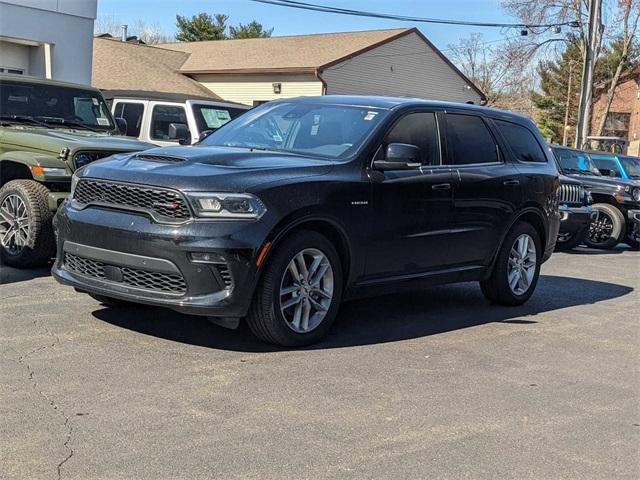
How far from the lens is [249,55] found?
3362 cm

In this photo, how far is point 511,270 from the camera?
302 inches

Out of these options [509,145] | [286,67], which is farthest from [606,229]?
[286,67]

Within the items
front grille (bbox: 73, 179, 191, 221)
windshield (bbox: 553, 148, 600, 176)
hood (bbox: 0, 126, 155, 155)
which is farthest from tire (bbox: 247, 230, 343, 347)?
windshield (bbox: 553, 148, 600, 176)

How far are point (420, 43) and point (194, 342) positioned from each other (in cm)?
3153

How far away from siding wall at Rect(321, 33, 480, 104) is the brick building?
20.9 metres

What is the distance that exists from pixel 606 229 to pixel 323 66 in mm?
17704

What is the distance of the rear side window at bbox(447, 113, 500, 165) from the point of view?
6.96m

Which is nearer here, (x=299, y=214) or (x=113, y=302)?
(x=299, y=214)

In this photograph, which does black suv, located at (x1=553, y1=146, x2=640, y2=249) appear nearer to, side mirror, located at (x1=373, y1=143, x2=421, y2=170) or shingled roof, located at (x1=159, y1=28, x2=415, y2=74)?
side mirror, located at (x1=373, y1=143, x2=421, y2=170)

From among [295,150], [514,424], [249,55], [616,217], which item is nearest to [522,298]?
[295,150]

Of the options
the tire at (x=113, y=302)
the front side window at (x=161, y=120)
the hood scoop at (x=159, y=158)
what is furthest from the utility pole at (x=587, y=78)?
the hood scoop at (x=159, y=158)

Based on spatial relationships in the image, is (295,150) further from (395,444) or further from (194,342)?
(395,444)

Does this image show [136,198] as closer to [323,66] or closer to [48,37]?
[48,37]

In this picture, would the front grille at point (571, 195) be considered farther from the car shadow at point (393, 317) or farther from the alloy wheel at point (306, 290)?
the alloy wheel at point (306, 290)
